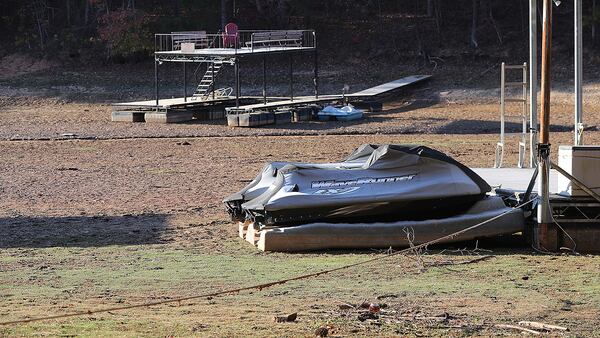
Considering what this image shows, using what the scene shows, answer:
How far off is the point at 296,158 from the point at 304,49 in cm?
1230

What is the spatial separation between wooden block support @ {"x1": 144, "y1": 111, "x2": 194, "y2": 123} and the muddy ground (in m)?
4.68

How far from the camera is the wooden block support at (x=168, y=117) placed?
33406mm

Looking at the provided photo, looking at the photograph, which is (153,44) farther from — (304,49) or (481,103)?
→ (481,103)

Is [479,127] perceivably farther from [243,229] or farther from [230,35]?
[243,229]

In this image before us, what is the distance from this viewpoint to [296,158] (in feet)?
81.1

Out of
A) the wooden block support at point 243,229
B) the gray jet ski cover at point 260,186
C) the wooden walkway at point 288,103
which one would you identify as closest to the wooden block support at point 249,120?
the wooden walkway at point 288,103

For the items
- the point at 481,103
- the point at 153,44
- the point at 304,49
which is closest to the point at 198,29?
the point at 153,44

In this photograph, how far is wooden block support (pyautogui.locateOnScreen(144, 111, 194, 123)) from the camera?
110ft

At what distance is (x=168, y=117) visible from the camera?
33.4 meters

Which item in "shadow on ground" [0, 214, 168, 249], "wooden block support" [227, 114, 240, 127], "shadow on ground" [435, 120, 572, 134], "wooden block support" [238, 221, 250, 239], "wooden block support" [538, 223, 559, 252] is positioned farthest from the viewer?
"wooden block support" [227, 114, 240, 127]

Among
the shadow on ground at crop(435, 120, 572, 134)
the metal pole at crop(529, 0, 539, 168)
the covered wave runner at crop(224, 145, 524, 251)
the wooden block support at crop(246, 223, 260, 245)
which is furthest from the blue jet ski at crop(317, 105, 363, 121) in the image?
the wooden block support at crop(246, 223, 260, 245)

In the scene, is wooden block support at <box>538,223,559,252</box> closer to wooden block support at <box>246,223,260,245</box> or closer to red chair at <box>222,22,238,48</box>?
wooden block support at <box>246,223,260,245</box>

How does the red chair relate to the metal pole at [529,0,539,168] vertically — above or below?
above

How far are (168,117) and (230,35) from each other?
3365 millimetres
